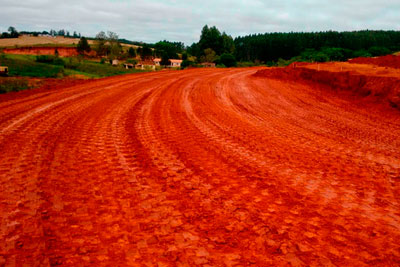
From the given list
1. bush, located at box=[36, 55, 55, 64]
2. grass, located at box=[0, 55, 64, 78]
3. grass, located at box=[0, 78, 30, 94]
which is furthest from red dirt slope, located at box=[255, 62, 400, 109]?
bush, located at box=[36, 55, 55, 64]

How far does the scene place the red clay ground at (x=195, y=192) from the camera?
2.64m

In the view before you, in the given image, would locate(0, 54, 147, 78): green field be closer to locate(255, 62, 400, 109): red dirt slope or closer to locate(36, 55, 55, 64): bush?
locate(36, 55, 55, 64): bush

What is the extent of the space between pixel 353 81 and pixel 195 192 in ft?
45.0

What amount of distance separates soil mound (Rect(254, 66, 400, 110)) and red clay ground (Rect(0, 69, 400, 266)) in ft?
15.4

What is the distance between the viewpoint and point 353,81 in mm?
13969

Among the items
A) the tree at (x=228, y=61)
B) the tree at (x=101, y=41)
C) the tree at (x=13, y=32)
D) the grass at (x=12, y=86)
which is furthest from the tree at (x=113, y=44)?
the tree at (x=13, y=32)

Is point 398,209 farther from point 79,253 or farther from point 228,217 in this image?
point 79,253

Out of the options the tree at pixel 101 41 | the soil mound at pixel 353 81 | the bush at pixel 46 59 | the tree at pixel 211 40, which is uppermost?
the tree at pixel 211 40

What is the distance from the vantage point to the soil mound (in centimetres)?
1144

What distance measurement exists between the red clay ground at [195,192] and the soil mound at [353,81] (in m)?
4.69

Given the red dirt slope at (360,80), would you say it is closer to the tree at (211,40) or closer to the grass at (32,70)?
the grass at (32,70)

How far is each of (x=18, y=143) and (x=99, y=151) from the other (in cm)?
185

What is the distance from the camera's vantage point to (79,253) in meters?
2.55

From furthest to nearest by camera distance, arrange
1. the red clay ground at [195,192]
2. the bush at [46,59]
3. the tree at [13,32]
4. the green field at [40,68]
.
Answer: the tree at [13,32]
the bush at [46,59]
the green field at [40,68]
the red clay ground at [195,192]
